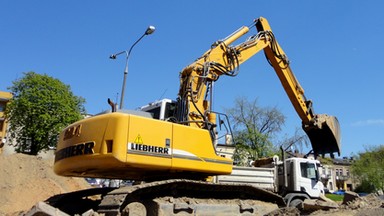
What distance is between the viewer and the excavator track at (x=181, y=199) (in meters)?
7.18

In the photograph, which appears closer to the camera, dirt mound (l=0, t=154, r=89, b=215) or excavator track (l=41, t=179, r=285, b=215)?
excavator track (l=41, t=179, r=285, b=215)

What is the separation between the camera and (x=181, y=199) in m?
8.02

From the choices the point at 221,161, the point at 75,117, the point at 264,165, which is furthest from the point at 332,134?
the point at 75,117

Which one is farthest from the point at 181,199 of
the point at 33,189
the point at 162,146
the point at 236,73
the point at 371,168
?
the point at 371,168

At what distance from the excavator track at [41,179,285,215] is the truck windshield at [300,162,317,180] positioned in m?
5.54

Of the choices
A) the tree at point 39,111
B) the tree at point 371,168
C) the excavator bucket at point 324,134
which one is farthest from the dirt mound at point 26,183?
the tree at point 371,168

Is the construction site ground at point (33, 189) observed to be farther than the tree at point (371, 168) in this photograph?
No

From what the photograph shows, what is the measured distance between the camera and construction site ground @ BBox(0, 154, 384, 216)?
9.02 m

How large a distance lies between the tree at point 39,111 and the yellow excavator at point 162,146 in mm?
26515

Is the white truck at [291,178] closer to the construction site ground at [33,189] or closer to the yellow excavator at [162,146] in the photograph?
the construction site ground at [33,189]

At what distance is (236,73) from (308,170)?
608 cm

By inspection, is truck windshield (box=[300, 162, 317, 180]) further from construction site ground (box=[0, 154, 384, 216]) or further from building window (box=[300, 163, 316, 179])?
construction site ground (box=[0, 154, 384, 216])

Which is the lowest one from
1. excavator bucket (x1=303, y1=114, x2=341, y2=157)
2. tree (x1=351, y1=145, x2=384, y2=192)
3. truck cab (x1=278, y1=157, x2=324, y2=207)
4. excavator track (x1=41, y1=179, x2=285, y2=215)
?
excavator track (x1=41, y1=179, x2=285, y2=215)

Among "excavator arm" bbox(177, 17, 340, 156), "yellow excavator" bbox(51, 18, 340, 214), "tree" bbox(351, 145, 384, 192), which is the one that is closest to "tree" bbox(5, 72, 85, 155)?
"excavator arm" bbox(177, 17, 340, 156)
